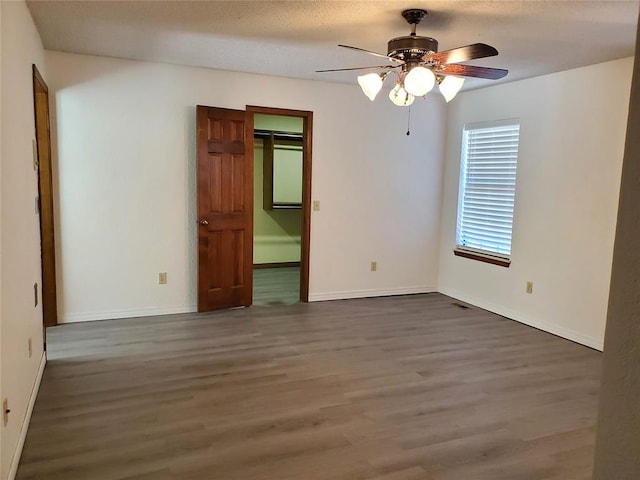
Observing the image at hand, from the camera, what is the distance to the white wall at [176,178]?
14.2 ft

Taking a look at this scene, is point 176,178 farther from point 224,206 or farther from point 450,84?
point 450,84

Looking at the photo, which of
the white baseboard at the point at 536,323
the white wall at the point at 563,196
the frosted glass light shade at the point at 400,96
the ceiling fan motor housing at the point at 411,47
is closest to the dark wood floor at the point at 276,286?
the white baseboard at the point at 536,323

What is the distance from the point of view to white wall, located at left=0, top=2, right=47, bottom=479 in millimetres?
2164

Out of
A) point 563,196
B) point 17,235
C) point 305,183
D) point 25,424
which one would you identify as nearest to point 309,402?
point 25,424

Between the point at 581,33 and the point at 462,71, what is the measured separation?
A: 83 cm

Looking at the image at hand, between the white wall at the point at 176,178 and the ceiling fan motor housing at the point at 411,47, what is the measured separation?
2.08 metres

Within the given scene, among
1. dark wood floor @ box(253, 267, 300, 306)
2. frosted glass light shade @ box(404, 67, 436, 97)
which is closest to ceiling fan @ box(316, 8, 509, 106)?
frosted glass light shade @ box(404, 67, 436, 97)

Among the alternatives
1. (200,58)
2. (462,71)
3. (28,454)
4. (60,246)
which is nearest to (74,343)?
(60,246)

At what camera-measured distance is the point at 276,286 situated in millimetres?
6145

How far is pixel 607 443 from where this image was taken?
733 mm

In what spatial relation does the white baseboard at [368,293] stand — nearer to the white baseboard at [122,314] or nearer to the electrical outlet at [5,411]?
the white baseboard at [122,314]

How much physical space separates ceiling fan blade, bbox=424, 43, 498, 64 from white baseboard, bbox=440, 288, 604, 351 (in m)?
2.42

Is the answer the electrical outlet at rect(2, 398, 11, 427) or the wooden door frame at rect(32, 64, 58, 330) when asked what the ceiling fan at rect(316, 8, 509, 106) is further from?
the wooden door frame at rect(32, 64, 58, 330)

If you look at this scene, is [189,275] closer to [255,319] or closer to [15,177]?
[255,319]
